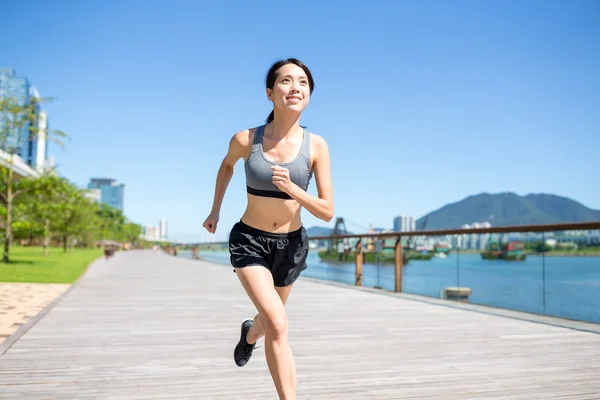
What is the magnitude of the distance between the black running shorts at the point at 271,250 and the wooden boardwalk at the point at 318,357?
2.96ft

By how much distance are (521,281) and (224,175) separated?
17.9 ft

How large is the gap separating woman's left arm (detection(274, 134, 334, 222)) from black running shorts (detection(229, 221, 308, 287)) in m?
0.25

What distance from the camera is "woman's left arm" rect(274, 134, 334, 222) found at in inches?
92.5

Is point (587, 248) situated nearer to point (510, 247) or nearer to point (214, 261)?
point (510, 247)

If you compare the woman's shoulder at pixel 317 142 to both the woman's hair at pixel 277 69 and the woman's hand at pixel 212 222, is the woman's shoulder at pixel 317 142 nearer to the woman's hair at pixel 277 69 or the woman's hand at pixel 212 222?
the woman's hair at pixel 277 69

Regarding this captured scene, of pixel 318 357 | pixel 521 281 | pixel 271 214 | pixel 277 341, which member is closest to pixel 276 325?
pixel 277 341

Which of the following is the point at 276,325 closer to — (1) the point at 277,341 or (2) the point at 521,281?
(1) the point at 277,341

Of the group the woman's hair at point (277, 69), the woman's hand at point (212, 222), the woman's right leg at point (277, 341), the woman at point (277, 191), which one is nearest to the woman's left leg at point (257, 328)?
the woman at point (277, 191)

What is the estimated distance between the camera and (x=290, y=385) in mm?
2391

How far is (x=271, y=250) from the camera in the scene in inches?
104

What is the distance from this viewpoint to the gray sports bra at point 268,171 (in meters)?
2.56

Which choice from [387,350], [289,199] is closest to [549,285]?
[387,350]

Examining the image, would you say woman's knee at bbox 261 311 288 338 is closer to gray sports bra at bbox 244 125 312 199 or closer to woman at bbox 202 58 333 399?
woman at bbox 202 58 333 399

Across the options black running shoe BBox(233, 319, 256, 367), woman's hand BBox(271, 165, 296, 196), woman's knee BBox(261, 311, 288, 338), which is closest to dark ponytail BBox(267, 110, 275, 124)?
woman's hand BBox(271, 165, 296, 196)
